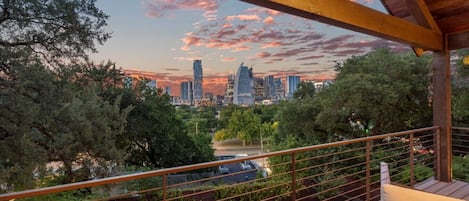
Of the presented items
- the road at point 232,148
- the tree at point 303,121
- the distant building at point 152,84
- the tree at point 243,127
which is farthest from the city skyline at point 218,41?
the road at point 232,148

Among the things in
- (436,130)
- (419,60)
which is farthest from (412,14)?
(419,60)

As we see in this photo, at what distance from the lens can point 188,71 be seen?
12.3 metres

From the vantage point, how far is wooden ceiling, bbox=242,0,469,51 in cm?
217

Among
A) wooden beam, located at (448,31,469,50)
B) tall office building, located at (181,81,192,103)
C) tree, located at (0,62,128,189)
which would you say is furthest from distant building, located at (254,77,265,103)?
wooden beam, located at (448,31,469,50)

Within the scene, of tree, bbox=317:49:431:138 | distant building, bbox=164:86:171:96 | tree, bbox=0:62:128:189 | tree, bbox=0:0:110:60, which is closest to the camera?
tree, bbox=0:62:128:189

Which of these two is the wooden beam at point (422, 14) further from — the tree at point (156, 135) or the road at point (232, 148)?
the road at point (232, 148)

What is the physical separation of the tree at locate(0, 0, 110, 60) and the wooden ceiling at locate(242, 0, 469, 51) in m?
5.87

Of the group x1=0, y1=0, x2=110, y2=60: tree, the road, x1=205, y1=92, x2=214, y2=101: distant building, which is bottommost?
the road

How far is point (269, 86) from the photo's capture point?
12.7m

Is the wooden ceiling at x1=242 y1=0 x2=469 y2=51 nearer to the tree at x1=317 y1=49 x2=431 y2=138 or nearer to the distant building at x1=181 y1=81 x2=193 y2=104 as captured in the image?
the tree at x1=317 y1=49 x2=431 y2=138

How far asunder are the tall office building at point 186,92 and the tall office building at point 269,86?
9.69ft

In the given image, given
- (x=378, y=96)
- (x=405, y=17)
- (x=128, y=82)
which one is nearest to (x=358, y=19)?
(x=405, y=17)

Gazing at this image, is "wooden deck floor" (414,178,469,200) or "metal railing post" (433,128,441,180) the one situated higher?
"metal railing post" (433,128,441,180)

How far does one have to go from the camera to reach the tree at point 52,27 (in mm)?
6152
